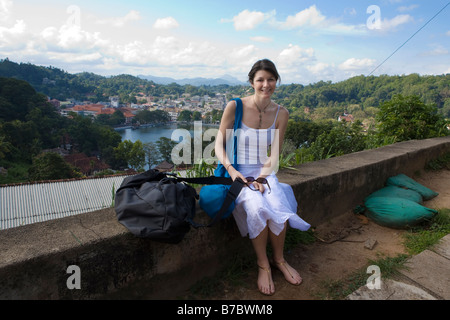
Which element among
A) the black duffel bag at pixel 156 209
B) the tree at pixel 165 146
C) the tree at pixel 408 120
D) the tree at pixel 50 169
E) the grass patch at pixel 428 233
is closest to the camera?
the black duffel bag at pixel 156 209

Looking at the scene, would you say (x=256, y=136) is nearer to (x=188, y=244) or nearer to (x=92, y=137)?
(x=188, y=244)

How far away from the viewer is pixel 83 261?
1.22 metres

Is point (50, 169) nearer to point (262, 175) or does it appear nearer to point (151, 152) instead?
point (151, 152)

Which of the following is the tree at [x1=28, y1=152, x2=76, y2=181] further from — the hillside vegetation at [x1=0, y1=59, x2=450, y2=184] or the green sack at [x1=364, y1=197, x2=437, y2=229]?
the green sack at [x1=364, y1=197, x2=437, y2=229]

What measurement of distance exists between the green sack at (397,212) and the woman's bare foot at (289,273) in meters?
1.20

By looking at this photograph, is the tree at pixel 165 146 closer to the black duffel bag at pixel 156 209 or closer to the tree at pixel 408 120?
the tree at pixel 408 120

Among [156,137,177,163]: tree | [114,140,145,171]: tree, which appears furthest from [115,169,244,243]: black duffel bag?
[114,140,145,171]: tree

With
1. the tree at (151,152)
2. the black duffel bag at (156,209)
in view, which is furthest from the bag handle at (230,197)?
the tree at (151,152)

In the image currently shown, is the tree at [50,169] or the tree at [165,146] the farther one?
the tree at [165,146]

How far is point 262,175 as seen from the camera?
1875 millimetres

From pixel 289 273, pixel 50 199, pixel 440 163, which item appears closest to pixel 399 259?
pixel 289 273

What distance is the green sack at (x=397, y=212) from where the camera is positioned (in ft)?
7.79

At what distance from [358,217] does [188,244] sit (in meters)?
1.81
